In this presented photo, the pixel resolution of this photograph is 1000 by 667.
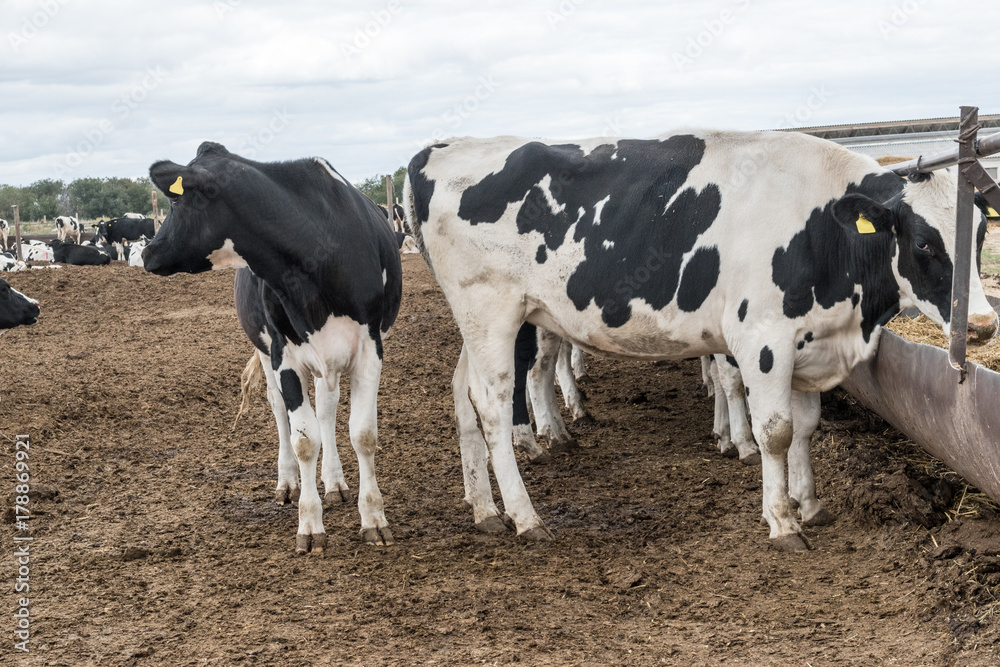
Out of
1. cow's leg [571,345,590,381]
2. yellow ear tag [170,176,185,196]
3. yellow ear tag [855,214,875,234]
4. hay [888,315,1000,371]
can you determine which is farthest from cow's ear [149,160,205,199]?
cow's leg [571,345,590,381]

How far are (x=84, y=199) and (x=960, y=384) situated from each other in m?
77.5

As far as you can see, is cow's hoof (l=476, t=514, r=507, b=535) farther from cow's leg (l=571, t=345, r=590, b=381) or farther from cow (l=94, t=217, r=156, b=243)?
cow (l=94, t=217, r=156, b=243)

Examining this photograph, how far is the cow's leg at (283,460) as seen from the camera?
23.1 feet

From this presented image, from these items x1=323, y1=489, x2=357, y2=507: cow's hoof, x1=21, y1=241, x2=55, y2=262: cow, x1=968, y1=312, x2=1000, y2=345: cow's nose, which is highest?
x1=968, y1=312, x2=1000, y2=345: cow's nose

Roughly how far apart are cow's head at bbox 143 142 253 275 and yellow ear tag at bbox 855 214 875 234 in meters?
3.50

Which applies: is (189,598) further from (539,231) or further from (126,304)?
(126,304)

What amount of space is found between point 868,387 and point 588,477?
2.20 meters

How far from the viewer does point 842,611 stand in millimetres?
4609

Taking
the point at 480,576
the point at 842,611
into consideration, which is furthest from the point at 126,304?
the point at 842,611

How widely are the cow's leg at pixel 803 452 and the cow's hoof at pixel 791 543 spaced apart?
48cm

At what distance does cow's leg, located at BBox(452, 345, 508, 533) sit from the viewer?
625 cm

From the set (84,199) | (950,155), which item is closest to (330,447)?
(950,155)

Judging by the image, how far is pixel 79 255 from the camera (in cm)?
3328

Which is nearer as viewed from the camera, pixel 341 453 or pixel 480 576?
pixel 480 576
